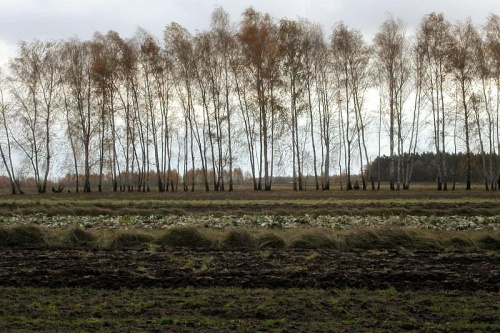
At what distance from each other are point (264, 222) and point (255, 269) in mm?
8987

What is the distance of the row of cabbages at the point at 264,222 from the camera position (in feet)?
64.2

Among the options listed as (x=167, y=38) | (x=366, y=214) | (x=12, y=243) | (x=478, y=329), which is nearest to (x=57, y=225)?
(x=12, y=243)

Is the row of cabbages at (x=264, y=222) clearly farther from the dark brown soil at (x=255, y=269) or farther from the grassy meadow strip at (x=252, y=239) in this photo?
the dark brown soil at (x=255, y=269)

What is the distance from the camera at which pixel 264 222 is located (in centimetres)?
2084

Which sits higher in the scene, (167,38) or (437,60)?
(167,38)

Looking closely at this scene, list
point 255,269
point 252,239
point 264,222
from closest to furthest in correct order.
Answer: point 255,269
point 252,239
point 264,222

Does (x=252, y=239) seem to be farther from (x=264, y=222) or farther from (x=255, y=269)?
(x=264, y=222)

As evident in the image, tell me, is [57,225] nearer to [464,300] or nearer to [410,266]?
[410,266]

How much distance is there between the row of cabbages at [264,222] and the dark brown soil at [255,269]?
535 centimetres

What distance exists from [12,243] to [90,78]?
1703 inches

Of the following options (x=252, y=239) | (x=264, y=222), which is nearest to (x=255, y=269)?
(x=252, y=239)

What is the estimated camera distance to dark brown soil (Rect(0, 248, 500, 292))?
34.7 ft

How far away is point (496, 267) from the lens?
1182 cm

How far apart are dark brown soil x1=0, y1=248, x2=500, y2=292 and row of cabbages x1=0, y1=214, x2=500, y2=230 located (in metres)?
5.35
